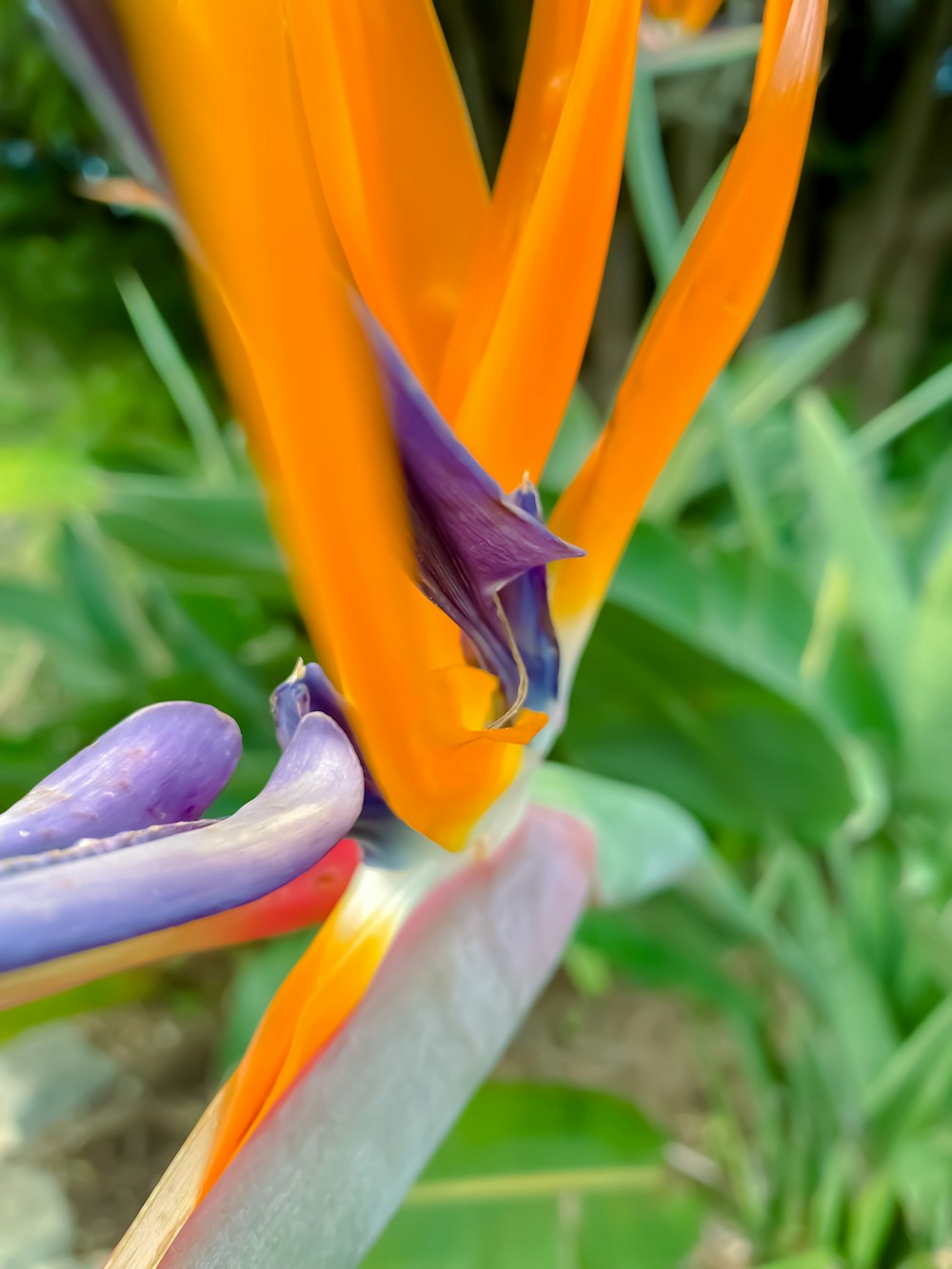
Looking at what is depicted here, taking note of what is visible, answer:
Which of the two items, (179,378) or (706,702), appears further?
(179,378)

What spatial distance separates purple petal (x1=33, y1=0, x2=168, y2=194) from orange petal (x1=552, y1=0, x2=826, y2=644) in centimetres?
9

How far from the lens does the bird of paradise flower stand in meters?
0.12

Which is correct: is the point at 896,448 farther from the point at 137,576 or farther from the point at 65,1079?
the point at 65,1079

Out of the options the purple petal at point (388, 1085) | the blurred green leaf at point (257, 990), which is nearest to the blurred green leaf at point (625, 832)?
the purple petal at point (388, 1085)

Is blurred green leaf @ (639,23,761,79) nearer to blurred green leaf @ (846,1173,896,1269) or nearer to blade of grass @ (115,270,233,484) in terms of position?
blade of grass @ (115,270,233,484)

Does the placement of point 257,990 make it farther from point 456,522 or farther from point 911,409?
point 911,409

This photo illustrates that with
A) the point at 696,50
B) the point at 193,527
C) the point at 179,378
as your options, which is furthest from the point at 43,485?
the point at 696,50

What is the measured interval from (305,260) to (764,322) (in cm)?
154

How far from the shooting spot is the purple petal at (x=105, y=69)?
4.7 inches

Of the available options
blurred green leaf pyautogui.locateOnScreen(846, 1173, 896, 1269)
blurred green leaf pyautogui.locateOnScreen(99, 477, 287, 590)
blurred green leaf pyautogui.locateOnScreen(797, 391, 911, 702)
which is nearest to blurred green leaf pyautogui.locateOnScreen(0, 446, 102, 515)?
blurred green leaf pyautogui.locateOnScreen(99, 477, 287, 590)

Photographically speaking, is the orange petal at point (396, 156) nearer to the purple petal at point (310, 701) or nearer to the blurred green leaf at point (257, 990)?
the purple petal at point (310, 701)

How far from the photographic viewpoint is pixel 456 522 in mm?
152

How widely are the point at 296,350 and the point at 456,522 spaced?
4 centimetres

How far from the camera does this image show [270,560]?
414 millimetres
